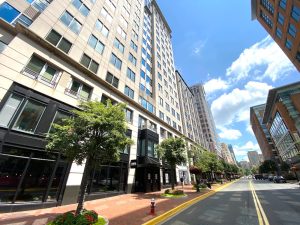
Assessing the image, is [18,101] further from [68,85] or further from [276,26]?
[276,26]

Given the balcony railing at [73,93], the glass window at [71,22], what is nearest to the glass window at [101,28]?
the glass window at [71,22]

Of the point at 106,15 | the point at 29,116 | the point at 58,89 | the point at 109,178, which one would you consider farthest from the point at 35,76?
the point at 106,15

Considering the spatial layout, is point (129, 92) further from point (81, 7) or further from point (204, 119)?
point (204, 119)

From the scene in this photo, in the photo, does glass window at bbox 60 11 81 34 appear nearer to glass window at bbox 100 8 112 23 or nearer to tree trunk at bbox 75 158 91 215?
glass window at bbox 100 8 112 23

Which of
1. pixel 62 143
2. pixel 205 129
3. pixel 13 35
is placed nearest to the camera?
pixel 62 143

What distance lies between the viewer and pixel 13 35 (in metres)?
13.3

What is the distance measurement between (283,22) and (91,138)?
46833 mm

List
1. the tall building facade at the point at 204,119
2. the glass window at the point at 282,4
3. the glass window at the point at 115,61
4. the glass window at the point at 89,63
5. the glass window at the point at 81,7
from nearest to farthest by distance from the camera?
the glass window at the point at 89,63
the glass window at the point at 81,7
the glass window at the point at 115,61
the glass window at the point at 282,4
the tall building facade at the point at 204,119

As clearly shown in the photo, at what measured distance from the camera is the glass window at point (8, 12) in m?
12.9

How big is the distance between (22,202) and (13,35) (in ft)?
41.2

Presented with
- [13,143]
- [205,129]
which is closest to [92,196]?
[13,143]

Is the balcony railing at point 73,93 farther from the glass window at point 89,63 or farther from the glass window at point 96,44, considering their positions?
the glass window at point 96,44

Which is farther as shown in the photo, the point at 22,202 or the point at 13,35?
the point at 13,35

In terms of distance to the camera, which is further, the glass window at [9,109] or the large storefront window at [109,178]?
the large storefront window at [109,178]
